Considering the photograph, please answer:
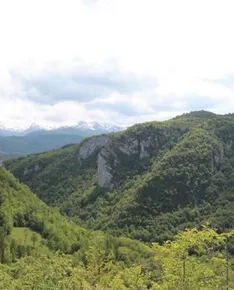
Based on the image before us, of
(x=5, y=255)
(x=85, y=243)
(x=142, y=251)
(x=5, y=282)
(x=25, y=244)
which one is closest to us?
(x=5, y=282)

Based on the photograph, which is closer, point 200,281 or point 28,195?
point 200,281

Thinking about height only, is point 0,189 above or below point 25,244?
above

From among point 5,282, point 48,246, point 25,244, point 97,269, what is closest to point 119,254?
point 48,246

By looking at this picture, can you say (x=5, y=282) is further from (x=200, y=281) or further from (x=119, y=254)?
(x=119, y=254)

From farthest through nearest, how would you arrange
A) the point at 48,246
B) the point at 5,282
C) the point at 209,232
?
the point at 48,246
the point at 5,282
the point at 209,232

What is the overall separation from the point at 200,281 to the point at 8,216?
401 ft

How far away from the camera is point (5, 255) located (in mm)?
119250

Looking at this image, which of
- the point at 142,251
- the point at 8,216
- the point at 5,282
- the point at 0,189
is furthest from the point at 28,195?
the point at 5,282

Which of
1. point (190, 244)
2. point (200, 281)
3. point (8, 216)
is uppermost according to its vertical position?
→ point (190, 244)

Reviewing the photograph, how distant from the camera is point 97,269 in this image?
66625 mm

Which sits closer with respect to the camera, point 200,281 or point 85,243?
point 200,281

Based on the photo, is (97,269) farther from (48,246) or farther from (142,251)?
(142,251)

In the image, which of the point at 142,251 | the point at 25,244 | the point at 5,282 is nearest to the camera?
the point at 5,282

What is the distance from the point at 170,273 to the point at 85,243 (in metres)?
126
